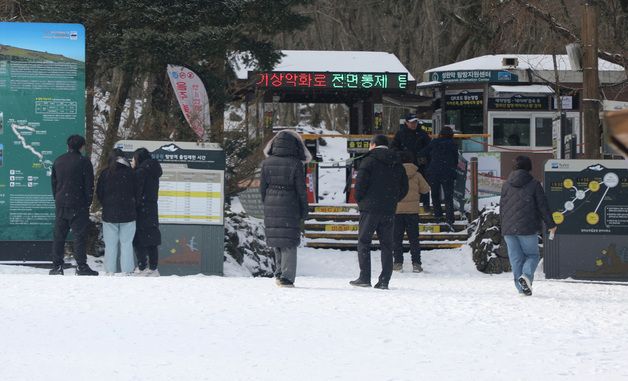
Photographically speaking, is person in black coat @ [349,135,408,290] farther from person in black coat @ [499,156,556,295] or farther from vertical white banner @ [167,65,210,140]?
vertical white banner @ [167,65,210,140]

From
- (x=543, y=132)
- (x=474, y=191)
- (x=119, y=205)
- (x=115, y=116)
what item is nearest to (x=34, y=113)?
(x=119, y=205)

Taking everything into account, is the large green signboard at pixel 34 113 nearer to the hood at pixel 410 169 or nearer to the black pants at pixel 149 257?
the black pants at pixel 149 257

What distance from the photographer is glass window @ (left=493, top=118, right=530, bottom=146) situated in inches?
1179

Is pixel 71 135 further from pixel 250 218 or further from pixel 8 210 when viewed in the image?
pixel 250 218

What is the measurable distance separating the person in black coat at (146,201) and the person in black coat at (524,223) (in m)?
4.36

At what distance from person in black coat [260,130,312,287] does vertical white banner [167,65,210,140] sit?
244 inches

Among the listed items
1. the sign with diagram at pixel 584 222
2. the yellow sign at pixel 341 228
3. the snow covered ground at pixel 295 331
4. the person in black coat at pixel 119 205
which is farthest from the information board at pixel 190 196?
the yellow sign at pixel 341 228

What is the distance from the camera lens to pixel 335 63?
29.8 metres

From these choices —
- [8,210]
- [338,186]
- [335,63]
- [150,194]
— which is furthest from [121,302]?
[338,186]

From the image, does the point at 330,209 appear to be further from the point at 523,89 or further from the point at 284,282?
the point at 284,282

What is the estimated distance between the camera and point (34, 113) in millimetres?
15484

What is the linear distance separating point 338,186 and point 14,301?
22196mm

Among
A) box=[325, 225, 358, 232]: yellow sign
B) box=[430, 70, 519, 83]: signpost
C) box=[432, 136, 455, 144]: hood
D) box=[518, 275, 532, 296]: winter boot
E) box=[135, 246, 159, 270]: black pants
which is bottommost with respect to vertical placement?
box=[518, 275, 532, 296]: winter boot

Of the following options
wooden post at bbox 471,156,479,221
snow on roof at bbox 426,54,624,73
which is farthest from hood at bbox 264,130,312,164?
snow on roof at bbox 426,54,624,73
